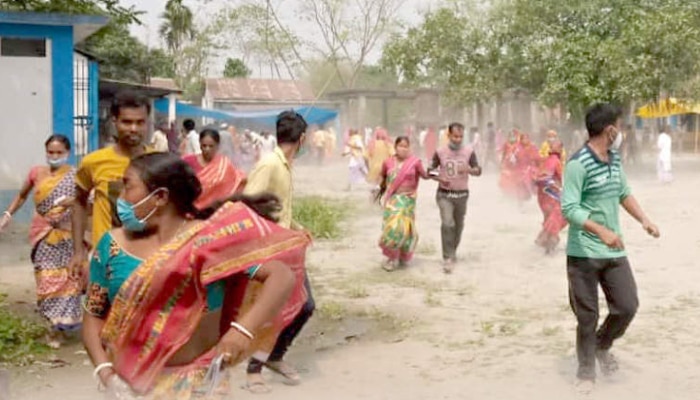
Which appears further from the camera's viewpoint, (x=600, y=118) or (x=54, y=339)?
(x=54, y=339)

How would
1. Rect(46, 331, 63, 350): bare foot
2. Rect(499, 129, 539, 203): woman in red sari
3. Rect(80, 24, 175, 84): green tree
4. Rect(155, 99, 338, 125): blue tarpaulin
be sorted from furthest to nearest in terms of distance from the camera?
Rect(80, 24, 175, 84): green tree → Rect(155, 99, 338, 125): blue tarpaulin → Rect(499, 129, 539, 203): woman in red sari → Rect(46, 331, 63, 350): bare foot

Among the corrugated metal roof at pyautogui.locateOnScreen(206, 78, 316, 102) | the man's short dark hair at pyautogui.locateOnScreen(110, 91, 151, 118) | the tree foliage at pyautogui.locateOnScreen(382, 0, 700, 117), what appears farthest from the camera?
the corrugated metal roof at pyautogui.locateOnScreen(206, 78, 316, 102)

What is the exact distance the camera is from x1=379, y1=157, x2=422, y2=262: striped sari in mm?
10203

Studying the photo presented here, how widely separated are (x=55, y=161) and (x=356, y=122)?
32.0m

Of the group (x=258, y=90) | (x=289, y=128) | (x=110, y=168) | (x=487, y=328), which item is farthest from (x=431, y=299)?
(x=258, y=90)

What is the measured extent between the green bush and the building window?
6.73m

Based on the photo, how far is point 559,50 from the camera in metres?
25.4

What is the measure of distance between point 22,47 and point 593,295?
9900mm

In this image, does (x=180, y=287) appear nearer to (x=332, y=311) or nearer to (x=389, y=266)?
(x=332, y=311)

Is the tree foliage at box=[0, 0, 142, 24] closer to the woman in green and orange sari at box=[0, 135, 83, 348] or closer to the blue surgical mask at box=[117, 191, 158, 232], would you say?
the woman in green and orange sari at box=[0, 135, 83, 348]

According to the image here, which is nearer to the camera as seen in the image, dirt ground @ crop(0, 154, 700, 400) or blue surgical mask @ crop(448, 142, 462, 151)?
dirt ground @ crop(0, 154, 700, 400)

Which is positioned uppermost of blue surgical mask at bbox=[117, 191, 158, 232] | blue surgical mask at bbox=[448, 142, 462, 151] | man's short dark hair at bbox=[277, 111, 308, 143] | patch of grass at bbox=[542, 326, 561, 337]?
man's short dark hair at bbox=[277, 111, 308, 143]

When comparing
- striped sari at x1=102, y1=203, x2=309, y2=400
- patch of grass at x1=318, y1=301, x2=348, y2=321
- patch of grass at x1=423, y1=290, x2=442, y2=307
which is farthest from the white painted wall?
striped sari at x1=102, y1=203, x2=309, y2=400

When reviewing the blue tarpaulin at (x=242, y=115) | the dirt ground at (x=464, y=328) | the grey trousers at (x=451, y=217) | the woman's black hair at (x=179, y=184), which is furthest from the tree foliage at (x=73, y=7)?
the blue tarpaulin at (x=242, y=115)
